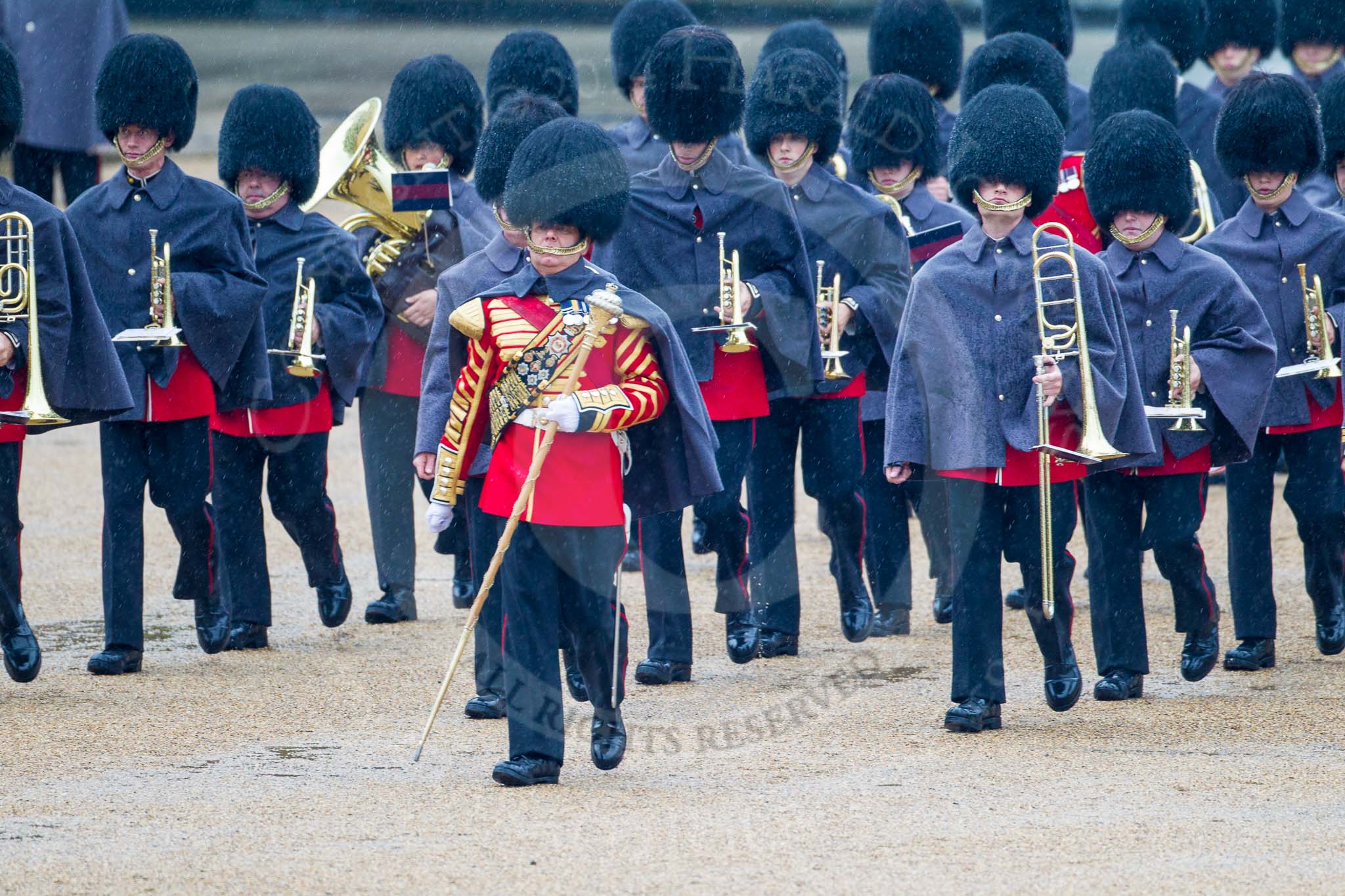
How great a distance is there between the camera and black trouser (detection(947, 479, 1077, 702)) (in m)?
5.34

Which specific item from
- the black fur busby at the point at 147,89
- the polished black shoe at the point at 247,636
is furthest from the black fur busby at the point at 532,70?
the polished black shoe at the point at 247,636

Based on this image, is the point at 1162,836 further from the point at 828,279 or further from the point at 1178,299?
the point at 828,279

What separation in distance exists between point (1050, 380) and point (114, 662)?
109 inches

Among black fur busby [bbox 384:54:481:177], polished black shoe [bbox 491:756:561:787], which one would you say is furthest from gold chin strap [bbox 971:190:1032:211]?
black fur busby [bbox 384:54:481:177]

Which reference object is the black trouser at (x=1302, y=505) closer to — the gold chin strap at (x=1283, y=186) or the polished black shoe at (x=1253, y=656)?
the polished black shoe at (x=1253, y=656)

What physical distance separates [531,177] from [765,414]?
1.56 meters

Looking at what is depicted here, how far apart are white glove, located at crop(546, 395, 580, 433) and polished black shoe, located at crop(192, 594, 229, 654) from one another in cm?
214

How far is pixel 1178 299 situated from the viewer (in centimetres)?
585

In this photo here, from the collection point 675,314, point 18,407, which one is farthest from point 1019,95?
point 18,407

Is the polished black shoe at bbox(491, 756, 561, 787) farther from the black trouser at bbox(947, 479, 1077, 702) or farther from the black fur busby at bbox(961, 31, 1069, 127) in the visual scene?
the black fur busby at bbox(961, 31, 1069, 127)

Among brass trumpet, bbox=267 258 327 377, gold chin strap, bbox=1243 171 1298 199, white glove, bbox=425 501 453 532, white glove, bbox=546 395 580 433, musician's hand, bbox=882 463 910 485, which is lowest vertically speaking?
white glove, bbox=425 501 453 532

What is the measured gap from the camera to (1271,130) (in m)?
6.38

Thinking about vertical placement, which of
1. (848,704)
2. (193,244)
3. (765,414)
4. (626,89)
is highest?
(626,89)

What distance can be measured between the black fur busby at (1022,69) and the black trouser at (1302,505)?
6.91ft
